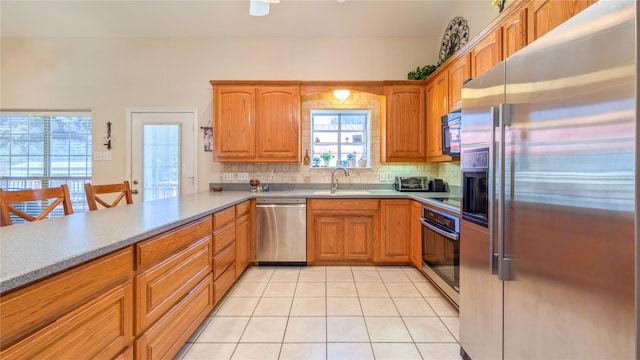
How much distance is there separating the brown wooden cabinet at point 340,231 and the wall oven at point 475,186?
5.32ft

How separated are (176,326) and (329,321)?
1021 mm

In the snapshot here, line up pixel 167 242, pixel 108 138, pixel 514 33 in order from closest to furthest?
pixel 167 242
pixel 514 33
pixel 108 138

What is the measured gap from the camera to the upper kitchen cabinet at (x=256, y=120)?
3412 millimetres

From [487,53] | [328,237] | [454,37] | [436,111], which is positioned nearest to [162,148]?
[328,237]

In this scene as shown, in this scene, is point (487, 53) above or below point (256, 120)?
above

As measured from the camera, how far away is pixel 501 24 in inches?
78.2

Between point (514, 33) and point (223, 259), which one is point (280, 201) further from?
point (514, 33)

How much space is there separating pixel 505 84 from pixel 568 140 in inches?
17.3

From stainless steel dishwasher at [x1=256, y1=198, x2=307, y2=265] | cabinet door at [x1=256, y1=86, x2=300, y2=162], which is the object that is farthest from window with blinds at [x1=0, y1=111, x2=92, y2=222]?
stainless steel dishwasher at [x1=256, y1=198, x2=307, y2=265]

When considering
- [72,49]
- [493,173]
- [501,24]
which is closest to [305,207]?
[493,173]

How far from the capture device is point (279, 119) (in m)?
3.42

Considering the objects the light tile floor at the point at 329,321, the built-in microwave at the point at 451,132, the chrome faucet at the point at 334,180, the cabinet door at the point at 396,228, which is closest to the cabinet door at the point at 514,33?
the built-in microwave at the point at 451,132

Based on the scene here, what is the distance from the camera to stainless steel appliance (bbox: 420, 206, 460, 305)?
214 centimetres

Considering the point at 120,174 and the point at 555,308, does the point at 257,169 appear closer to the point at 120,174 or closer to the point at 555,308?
the point at 120,174
